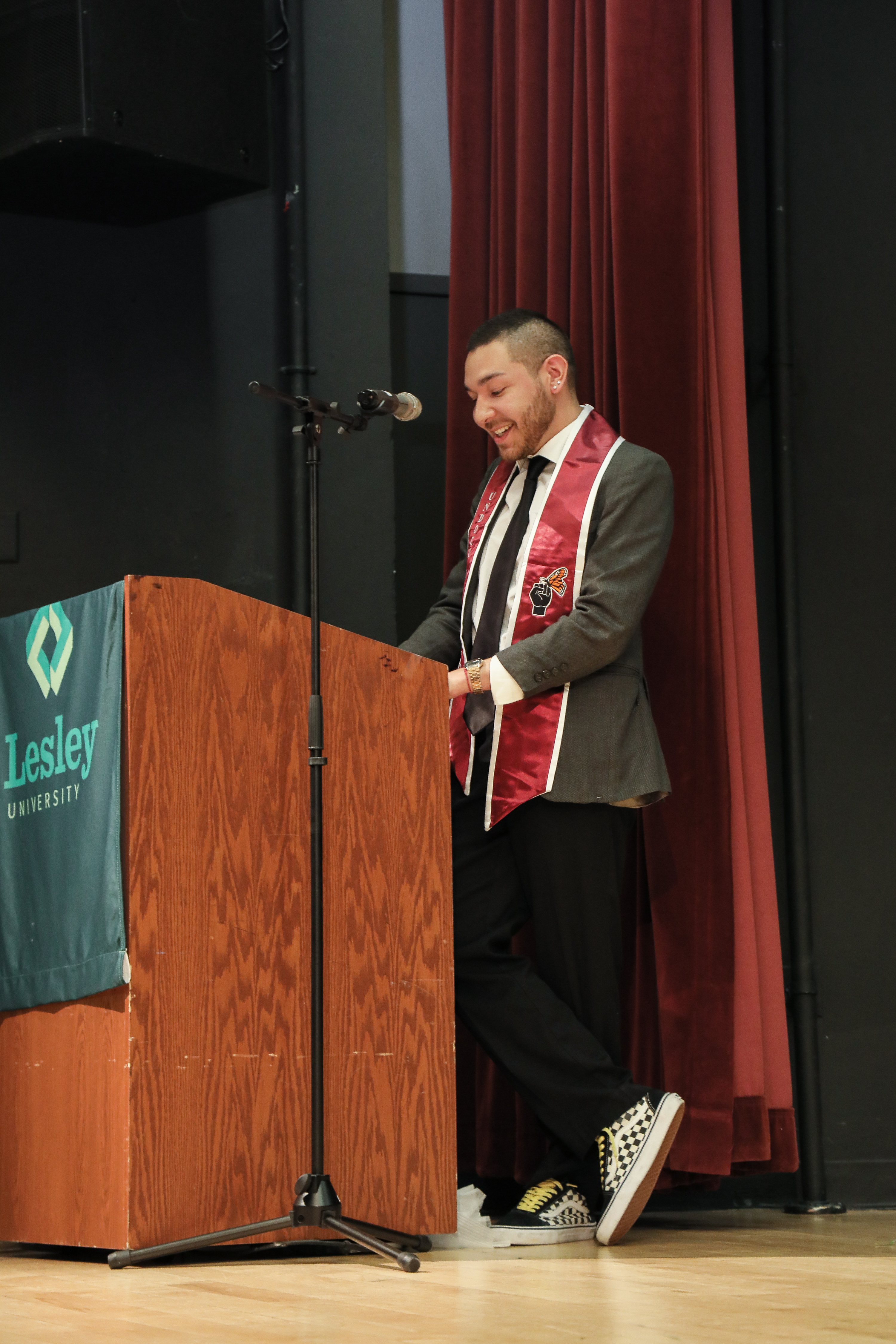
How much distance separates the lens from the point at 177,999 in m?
2.10

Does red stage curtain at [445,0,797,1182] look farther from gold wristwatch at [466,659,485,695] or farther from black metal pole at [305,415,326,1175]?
black metal pole at [305,415,326,1175]

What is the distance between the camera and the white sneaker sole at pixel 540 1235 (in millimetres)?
2457

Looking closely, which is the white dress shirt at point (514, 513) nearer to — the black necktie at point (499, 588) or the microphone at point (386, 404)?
the black necktie at point (499, 588)

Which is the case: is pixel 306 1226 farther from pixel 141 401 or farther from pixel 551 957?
pixel 141 401

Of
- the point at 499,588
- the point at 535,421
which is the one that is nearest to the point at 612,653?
the point at 499,588

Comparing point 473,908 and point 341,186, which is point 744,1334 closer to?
point 473,908

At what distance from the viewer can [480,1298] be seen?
5.84 feet

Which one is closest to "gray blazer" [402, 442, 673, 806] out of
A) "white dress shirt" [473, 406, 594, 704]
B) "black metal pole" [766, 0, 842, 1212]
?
"white dress shirt" [473, 406, 594, 704]

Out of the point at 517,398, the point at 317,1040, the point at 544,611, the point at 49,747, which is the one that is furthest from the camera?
the point at 517,398

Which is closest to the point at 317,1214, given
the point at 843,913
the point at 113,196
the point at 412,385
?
the point at 843,913

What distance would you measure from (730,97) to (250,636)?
65.9 inches

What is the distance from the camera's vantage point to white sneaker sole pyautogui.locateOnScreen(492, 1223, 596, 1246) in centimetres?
246

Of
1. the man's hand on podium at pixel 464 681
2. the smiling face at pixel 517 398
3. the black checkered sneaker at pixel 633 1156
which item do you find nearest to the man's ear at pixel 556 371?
the smiling face at pixel 517 398

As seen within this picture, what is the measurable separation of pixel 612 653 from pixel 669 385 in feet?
2.22
